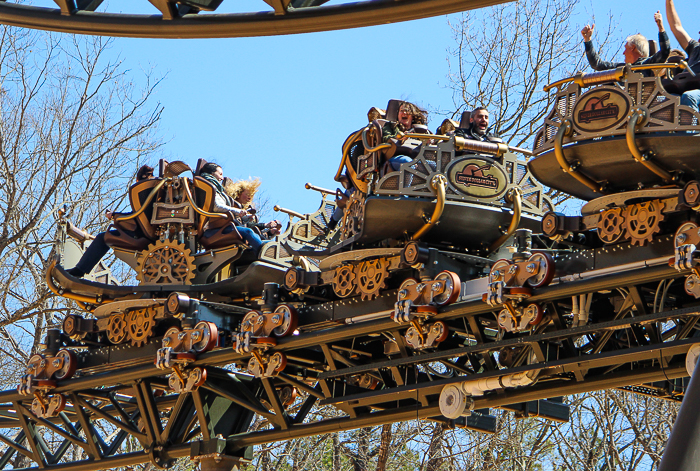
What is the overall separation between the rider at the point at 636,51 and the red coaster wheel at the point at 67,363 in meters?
7.38

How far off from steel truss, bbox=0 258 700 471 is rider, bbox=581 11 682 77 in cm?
187

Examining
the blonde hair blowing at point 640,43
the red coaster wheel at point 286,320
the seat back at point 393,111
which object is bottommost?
the red coaster wheel at point 286,320

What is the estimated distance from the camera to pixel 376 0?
13.6ft

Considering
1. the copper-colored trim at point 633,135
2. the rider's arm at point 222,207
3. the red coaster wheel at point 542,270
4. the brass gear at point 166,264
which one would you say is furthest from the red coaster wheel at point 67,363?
the copper-colored trim at point 633,135

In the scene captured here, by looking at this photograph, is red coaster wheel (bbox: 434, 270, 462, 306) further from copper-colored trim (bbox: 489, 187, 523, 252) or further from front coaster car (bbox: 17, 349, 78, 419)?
front coaster car (bbox: 17, 349, 78, 419)

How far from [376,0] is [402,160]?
5.96m

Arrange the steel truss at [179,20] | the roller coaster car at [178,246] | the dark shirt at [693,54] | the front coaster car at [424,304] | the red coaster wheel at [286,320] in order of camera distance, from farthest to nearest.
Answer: the roller coaster car at [178,246], the red coaster wheel at [286,320], the front coaster car at [424,304], the dark shirt at [693,54], the steel truss at [179,20]

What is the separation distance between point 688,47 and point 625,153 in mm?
1108

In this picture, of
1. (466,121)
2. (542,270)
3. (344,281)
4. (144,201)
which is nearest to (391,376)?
(344,281)

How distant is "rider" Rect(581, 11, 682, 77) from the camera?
858cm

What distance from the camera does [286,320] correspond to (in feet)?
34.7

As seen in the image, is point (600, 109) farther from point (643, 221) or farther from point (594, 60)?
point (643, 221)

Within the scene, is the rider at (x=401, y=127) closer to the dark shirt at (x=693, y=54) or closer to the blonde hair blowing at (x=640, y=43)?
the blonde hair blowing at (x=640, y=43)

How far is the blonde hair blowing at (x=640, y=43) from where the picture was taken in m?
8.99
